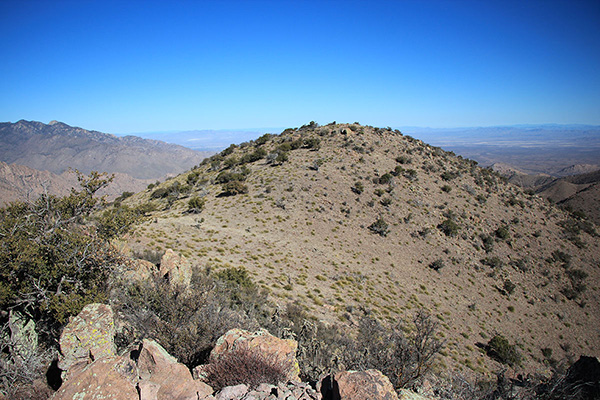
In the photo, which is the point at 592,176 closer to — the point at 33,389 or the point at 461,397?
the point at 461,397

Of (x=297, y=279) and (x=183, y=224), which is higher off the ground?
(x=183, y=224)

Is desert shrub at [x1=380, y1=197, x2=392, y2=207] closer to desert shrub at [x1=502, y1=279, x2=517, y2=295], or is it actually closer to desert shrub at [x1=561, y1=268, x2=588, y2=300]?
desert shrub at [x1=502, y1=279, x2=517, y2=295]

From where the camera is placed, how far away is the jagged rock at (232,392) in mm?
4516

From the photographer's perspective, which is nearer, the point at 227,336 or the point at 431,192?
the point at 227,336

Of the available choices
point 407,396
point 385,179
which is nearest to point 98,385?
point 407,396

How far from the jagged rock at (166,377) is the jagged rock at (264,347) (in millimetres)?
806

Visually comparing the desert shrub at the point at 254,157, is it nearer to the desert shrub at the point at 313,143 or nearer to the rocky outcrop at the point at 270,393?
the desert shrub at the point at 313,143

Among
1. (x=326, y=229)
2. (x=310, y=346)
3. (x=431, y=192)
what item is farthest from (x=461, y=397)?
(x=431, y=192)

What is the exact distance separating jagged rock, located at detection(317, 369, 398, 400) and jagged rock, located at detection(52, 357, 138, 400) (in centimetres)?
333

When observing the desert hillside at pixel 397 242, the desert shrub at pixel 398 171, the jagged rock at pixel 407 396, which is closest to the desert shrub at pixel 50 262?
the desert hillside at pixel 397 242

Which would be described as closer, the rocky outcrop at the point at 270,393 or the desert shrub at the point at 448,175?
the rocky outcrop at the point at 270,393

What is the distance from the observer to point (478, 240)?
25.9m

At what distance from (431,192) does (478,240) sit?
7165 mm

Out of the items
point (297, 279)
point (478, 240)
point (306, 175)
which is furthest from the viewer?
point (306, 175)
